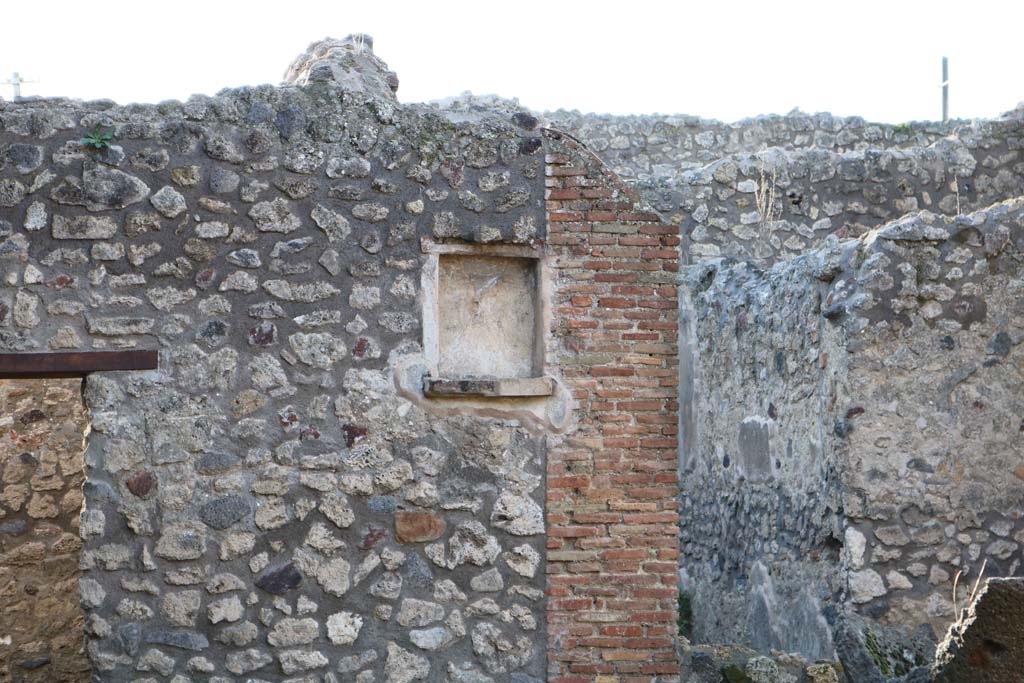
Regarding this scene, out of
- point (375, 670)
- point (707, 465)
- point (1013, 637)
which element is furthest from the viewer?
point (707, 465)

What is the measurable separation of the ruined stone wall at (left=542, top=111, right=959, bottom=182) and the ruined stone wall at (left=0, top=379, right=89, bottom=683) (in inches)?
253

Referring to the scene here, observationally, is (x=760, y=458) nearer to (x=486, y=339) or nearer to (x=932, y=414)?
(x=932, y=414)

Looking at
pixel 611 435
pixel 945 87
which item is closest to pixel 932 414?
pixel 611 435

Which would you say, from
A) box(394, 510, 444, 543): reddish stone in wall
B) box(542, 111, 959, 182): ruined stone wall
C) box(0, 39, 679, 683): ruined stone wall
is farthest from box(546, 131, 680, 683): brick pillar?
box(542, 111, 959, 182): ruined stone wall

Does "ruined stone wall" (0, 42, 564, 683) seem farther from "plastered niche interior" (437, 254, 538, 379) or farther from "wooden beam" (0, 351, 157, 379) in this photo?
"plastered niche interior" (437, 254, 538, 379)

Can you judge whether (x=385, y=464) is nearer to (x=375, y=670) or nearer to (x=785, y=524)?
A: (x=375, y=670)

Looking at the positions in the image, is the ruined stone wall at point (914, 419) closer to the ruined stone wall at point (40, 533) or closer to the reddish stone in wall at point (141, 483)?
the reddish stone in wall at point (141, 483)

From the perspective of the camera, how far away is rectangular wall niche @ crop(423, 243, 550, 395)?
6.05m

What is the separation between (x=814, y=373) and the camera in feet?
24.4

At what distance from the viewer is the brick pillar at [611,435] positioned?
235 inches

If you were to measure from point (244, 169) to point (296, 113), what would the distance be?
14.4 inches

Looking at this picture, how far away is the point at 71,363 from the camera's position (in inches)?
223

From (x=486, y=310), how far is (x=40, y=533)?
3635 mm

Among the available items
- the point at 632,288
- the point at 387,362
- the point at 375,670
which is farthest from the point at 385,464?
the point at 632,288
